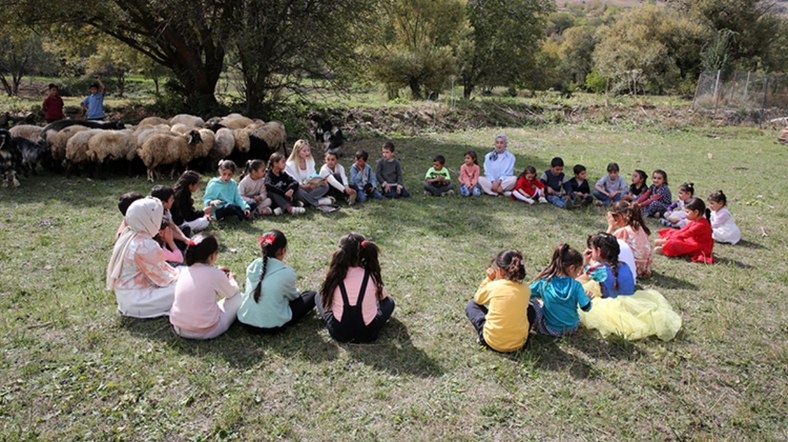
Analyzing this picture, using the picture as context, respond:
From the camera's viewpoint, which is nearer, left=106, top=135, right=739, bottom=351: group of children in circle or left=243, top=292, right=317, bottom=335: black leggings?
left=106, top=135, right=739, bottom=351: group of children in circle

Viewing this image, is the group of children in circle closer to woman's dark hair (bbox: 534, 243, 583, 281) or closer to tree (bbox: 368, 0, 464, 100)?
woman's dark hair (bbox: 534, 243, 583, 281)

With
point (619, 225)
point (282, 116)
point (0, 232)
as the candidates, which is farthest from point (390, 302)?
point (282, 116)

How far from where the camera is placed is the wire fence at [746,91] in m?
22.9

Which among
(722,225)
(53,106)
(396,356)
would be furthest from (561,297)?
(53,106)

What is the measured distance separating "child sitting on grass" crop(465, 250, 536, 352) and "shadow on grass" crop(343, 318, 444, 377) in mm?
567

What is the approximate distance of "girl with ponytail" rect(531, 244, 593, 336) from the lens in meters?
4.40

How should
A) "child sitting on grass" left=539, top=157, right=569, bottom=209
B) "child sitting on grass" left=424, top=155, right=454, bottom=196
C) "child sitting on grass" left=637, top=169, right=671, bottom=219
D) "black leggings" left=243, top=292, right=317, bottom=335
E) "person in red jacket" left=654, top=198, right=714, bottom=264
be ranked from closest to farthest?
"black leggings" left=243, top=292, right=317, bottom=335 → "person in red jacket" left=654, top=198, right=714, bottom=264 → "child sitting on grass" left=637, top=169, right=671, bottom=219 → "child sitting on grass" left=539, top=157, right=569, bottom=209 → "child sitting on grass" left=424, top=155, right=454, bottom=196

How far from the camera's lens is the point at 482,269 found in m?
6.20

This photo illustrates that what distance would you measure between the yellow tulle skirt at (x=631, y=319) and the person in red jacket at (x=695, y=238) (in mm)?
2218

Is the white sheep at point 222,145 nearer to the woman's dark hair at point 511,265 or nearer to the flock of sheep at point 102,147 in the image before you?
the flock of sheep at point 102,147

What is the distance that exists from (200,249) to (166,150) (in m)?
6.39

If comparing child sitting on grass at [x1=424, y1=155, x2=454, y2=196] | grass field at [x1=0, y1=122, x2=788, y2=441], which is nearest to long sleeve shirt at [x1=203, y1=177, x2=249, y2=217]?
grass field at [x1=0, y1=122, x2=788, y2=441]

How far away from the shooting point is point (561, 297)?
444 centimetres

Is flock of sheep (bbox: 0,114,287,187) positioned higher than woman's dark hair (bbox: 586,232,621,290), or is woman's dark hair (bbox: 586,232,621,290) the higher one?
flock of sheep (bbox: 0,114,287,187)
